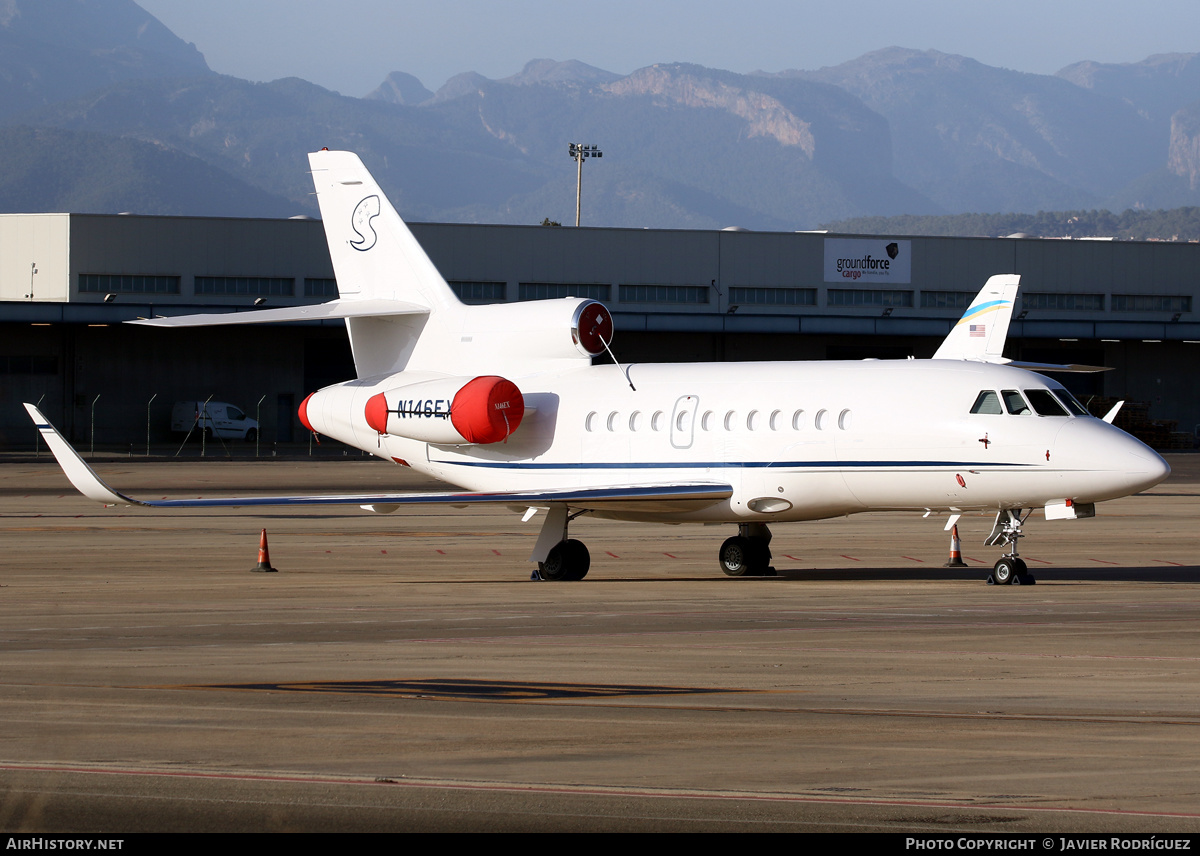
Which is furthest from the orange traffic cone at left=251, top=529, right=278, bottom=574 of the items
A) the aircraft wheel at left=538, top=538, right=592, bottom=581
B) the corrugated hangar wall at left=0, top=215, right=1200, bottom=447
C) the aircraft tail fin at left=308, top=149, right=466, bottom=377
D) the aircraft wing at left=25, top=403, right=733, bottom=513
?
the corrugated hangar wall at left=0, top=215, right=1200, bottom=447

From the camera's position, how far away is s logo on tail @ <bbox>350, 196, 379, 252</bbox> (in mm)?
26031

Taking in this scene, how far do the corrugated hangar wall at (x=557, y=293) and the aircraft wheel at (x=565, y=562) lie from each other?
154 ft

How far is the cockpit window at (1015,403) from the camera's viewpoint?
20219 mm

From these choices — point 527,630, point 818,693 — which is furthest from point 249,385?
point 818,693

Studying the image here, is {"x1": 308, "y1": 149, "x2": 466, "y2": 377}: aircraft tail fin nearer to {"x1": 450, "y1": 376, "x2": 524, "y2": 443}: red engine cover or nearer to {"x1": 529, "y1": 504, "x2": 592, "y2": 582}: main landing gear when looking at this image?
{"x1": 450, "y1": 376, "x2": 524, "y2": 443}: red engine cover

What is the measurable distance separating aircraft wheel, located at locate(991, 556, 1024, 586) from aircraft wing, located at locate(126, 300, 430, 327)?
1158 centimetres

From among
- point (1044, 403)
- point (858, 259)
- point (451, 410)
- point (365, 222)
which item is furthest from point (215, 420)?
point (1044, 403)

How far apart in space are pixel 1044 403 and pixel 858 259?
55025mm

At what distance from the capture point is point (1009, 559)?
20.5m

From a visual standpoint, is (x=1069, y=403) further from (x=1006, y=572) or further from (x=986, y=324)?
(x=986, y=324)

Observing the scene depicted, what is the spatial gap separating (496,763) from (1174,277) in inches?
3027

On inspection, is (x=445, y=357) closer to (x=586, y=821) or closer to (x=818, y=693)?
(x=818, y=693)

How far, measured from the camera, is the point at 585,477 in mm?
23359
